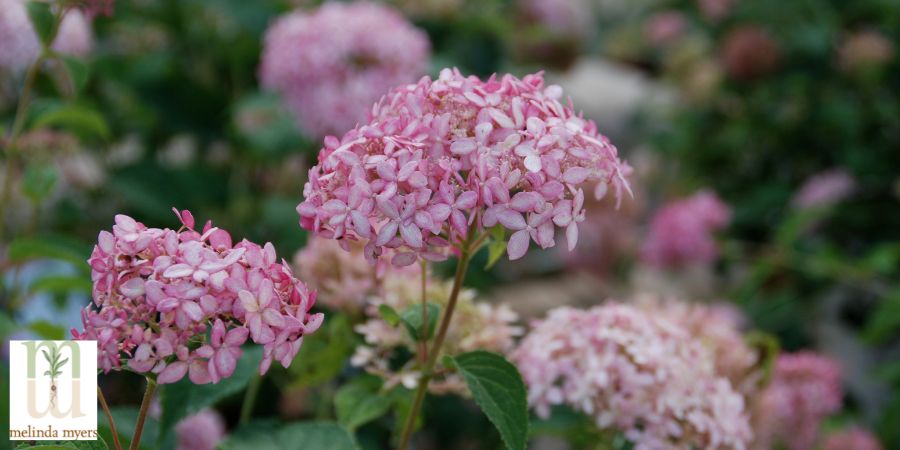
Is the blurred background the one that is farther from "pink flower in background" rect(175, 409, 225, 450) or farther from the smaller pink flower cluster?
"pink flower in background" rect(175, 409, 225, 450)

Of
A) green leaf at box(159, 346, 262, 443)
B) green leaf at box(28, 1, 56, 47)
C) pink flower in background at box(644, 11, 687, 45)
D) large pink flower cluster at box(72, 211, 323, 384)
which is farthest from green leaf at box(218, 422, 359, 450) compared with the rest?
pink flower in background at box(644, 11, 687, 45)

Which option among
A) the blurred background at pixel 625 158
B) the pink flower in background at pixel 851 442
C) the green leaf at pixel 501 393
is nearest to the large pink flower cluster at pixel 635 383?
the green leaf at pixel 501 393

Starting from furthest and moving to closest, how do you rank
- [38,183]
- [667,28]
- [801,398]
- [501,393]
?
[667,28] → [801,398] → [38,183] → [501,393]

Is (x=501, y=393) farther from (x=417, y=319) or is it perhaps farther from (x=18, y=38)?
(x=18, y=38)

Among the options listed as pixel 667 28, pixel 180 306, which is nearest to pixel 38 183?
pixel 180 306

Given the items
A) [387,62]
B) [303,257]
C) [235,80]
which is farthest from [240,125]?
[303,257]

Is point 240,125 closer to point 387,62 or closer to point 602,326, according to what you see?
point 387,62
